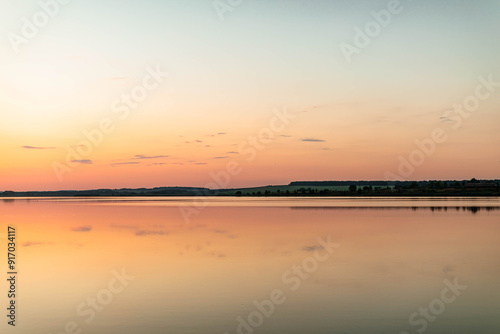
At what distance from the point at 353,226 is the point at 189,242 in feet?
40.3

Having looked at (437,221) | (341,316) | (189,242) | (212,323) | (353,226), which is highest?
(437,221)

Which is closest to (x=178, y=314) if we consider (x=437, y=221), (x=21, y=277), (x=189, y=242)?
(x=21, y=277)

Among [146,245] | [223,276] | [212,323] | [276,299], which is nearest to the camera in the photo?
[212,323]

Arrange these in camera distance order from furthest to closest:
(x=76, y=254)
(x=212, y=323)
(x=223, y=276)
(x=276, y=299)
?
(x=76, y=254)
(x=223, y=276)
(x=276, y=299)
(x=212, y=323)

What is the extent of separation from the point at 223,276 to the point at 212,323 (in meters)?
4.98

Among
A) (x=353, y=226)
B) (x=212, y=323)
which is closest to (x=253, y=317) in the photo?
(x=212, y=323)

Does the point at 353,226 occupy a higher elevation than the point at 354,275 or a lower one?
higher

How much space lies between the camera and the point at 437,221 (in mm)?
35781

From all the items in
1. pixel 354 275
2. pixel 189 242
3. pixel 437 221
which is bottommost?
pixel 354 275

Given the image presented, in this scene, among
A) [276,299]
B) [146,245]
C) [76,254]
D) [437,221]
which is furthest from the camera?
[437,221]

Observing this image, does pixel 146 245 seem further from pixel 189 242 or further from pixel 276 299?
pixel 276 299

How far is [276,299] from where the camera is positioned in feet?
43.9

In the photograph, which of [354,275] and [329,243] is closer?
[354,275]

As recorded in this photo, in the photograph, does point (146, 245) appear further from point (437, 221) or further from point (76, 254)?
point (437, 221)
